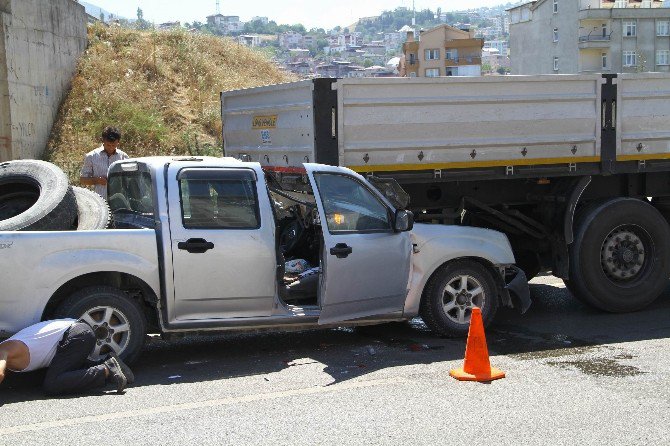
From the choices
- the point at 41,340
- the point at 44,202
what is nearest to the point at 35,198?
the point at 44,202

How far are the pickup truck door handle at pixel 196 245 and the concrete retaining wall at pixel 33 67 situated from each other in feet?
29.0

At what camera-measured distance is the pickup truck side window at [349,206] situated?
8.38m

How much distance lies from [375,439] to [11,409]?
2.60 metres

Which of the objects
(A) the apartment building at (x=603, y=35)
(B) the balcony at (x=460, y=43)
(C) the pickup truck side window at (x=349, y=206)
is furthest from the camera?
(B) the balcony at (x=460, y=43)

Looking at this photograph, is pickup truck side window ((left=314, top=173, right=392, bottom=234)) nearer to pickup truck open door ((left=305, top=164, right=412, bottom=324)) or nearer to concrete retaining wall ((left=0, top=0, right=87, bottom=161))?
pickup truck open door ((left=305, top=164, right=412, bottom=324))

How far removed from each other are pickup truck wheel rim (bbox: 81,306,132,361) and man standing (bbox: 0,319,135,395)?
1.33 ft

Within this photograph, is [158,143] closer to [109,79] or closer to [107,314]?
[109,79]

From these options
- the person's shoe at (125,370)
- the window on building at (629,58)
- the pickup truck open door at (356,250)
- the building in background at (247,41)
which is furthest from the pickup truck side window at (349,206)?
the window on building at (629,58)

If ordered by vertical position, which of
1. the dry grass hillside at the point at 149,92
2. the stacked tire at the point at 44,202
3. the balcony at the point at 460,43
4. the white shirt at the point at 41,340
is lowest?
the white shirt at the point at 41,340

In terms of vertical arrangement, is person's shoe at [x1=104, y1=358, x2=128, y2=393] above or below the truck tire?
below

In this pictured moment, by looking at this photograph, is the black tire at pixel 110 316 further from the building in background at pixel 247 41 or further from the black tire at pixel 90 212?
the building in background at pixel 247 41

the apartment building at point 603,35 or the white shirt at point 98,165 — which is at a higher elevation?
the apartment building at point 603,35

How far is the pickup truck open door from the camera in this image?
323 inches

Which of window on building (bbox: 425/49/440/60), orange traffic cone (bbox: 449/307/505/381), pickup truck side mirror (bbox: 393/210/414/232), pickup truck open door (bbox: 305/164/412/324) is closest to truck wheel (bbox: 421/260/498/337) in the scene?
pickup truck open door (bbox: 305/164/412/324)
